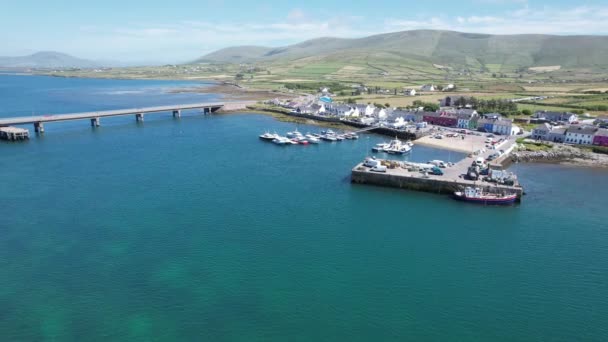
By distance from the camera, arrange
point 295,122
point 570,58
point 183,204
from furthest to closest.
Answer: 1. point 570,58
2. point 295,122
3. point 183,204

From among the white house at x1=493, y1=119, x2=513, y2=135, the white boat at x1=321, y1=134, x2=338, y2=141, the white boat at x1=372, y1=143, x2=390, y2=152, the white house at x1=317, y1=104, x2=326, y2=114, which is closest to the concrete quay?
the white boat at x1=372, y1=143, x2=390, y2=152

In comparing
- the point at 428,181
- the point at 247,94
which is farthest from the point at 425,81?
the point at 428,181

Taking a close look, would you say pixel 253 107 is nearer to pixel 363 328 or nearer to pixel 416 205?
pixel 416 205

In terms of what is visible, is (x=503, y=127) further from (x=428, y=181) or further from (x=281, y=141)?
(x=281, y=141)

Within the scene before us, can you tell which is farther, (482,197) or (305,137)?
(305,137)

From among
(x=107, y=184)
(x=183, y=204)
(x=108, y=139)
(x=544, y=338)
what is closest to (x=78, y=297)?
(x=183, y=204)

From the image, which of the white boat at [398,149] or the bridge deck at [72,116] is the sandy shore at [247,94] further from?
the white boat at [398,149]
